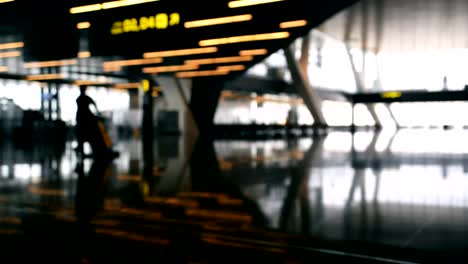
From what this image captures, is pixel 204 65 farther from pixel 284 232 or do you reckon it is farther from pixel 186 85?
pixel 284 232

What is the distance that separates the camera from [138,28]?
1440cm

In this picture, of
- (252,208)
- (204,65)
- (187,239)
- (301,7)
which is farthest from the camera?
(204,65)

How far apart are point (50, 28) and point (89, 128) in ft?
17.3

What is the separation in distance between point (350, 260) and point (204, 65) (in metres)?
20.9

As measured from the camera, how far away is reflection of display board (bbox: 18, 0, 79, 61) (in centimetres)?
1552

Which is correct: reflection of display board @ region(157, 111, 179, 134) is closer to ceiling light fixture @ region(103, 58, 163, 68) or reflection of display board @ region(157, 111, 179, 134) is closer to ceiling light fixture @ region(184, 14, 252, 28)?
ceiling light fixture @ region(103, 58, 163, 68)

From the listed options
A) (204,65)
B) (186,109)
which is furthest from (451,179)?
(186,109)

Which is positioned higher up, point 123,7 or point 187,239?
point 123,7

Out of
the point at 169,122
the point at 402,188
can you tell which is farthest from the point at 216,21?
the point at 169,122

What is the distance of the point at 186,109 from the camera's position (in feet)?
99.3

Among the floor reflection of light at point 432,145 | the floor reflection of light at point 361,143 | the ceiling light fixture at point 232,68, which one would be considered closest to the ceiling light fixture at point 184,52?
the ceiling light fixture at point 232,68

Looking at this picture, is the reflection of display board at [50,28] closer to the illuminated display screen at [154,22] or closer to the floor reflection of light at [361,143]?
the illuminated display screen at [154,22]

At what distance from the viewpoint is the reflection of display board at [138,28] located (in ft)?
46.6

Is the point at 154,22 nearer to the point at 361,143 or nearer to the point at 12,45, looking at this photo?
the point at 12,45
